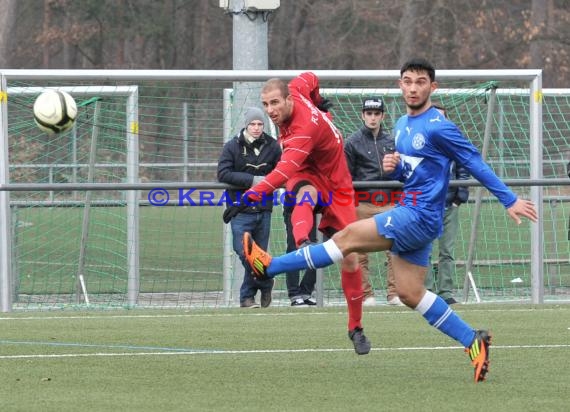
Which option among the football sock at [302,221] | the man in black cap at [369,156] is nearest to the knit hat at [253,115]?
the man in black cap at [369,156]

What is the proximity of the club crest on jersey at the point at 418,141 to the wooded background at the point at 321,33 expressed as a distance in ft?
101

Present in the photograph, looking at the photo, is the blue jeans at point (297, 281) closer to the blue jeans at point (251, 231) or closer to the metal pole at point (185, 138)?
the blue jeans at point (251, 231)

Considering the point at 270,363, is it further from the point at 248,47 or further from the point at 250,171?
Answer: the point at 248,47

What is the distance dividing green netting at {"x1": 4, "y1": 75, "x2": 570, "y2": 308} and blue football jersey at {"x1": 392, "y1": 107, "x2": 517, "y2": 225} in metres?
5.95

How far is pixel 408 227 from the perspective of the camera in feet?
24.6

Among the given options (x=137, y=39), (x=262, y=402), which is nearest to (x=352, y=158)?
(x=262, y=402)

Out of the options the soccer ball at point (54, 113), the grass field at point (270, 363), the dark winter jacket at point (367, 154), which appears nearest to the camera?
the grass field at point (270, 363)

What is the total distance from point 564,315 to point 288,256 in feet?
13.5

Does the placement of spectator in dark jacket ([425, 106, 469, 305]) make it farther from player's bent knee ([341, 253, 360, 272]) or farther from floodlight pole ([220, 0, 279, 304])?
player's bent knee ([341, 253, 360, 272])

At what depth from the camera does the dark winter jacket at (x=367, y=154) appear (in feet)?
40.1

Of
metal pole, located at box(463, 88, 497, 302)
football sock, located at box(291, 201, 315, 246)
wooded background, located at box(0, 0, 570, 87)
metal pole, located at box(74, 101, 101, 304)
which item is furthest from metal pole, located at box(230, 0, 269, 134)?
wooded background, located at box(0, 0, 570, 87)

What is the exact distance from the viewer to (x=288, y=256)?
312 inches

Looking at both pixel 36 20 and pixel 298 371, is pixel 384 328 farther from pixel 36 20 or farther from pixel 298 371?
pixel 36 20

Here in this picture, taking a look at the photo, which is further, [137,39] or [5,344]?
[137,39]
